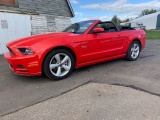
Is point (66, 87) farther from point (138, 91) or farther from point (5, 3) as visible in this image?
point (5, 3)

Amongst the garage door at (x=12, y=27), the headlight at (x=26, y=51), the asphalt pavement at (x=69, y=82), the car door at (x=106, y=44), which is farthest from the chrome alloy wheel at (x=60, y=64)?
the garage door at (x=12, y=27)

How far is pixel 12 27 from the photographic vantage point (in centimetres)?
930

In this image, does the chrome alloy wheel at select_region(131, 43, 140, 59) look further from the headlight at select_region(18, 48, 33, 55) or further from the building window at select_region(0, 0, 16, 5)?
the building window at select_region(0, 0, 16, 5)

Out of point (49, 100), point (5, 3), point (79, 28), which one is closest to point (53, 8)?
point (5, 3)

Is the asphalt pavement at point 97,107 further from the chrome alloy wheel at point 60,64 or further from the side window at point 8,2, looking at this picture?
the side window at point 8,2

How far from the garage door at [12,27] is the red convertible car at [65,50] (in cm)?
519

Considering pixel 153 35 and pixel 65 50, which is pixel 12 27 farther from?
pixel 153 35

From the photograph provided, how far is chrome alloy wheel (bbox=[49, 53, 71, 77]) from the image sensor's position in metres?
3.94

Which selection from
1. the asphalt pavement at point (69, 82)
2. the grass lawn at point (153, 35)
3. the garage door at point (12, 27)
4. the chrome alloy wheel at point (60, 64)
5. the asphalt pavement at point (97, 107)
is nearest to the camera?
the asphalt pavement at point (97, 107)

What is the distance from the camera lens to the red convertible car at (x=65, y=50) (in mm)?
3719

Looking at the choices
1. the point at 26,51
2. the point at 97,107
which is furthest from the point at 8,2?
the point at 97,107

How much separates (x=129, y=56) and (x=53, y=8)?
837cm

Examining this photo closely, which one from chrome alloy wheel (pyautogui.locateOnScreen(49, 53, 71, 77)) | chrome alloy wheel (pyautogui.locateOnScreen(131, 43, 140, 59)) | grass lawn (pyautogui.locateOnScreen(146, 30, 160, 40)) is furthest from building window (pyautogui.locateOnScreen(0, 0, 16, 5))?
grass lawn (pyautogui.locateOnScreen(146, 30, 160, 40))

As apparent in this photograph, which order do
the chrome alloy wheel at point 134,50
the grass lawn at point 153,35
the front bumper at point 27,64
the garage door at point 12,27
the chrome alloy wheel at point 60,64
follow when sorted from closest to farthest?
the front bumper at point 27,64, the chrome alloy wheel at point 60,64, the chrome alloy wheel at point 134,50, the garage door at point 12,27, the grass lawn at point 153,35
